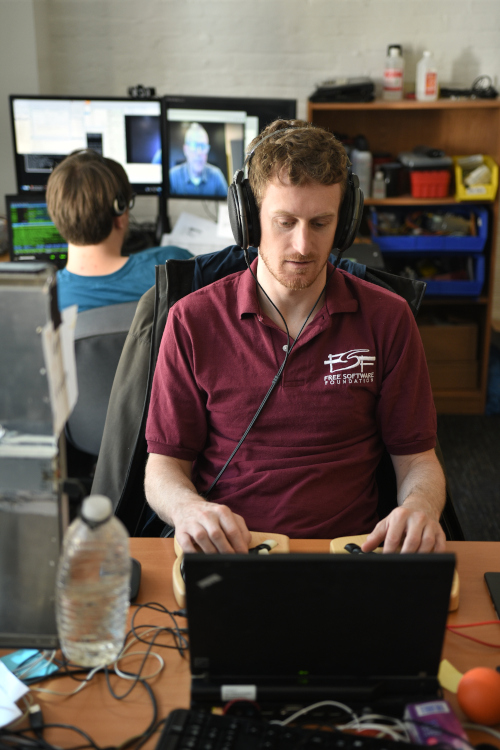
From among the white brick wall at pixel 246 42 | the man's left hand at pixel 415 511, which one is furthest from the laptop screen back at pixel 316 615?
the white brick wall at pixel 246 42

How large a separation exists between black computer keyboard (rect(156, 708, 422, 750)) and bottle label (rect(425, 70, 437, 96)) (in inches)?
118

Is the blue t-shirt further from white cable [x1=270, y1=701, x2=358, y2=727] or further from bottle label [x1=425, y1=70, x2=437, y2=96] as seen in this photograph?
bottle label [x1=425, y1=70, x2=437, y2=96]

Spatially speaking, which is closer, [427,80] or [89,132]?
[89,132]

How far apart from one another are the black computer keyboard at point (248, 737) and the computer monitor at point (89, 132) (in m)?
2.49

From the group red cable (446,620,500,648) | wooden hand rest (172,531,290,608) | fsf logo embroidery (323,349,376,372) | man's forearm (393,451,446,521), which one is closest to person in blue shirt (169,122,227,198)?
fsf logo embroidery (323,349,376,372)

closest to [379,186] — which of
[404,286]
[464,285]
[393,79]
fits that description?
[393,79]

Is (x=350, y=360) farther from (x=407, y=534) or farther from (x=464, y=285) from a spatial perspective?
(x=464, y=285)

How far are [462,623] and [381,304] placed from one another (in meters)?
0.64

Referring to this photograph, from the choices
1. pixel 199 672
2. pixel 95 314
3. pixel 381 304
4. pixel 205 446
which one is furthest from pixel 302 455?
pixel 95 314

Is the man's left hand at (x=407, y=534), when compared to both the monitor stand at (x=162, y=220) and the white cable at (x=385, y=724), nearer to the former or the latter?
the white cable at (x=385, y=724)

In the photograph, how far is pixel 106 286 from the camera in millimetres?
2080

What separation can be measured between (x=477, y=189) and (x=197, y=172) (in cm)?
126

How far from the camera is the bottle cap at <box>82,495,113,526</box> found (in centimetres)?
76

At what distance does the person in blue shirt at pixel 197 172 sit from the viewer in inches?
111
